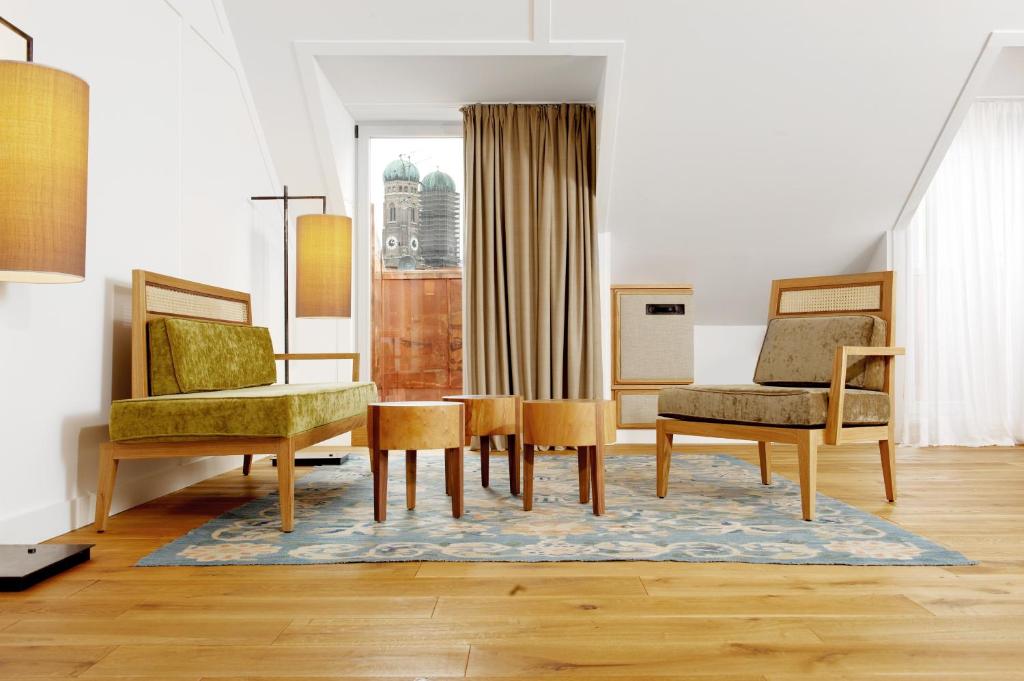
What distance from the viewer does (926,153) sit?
13.3 feet

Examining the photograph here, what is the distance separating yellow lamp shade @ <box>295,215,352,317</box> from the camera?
386 cm

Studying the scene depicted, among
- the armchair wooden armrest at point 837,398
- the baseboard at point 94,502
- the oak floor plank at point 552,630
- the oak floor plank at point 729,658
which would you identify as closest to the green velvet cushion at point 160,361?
the baseboard at point 94,502

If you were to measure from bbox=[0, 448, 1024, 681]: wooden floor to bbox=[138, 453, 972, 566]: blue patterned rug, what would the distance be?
89 millimetres

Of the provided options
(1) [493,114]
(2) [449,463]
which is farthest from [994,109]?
(2) [449,463]

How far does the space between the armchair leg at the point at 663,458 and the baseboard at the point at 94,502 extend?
206 centimetres

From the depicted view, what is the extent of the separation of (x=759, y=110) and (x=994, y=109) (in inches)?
74.1

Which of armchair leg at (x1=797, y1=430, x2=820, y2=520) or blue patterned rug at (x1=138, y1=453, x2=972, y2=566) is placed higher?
armchair leg at (x1=797, y1=430, x2=820, y2=520)

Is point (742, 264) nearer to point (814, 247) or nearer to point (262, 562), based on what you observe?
point (814, 247)

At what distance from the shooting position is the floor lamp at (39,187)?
1.80m

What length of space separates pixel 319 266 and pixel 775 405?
2.52m

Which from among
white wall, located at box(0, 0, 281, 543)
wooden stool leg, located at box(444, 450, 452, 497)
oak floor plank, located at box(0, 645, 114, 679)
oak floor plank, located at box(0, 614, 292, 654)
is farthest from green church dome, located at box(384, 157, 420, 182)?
oak floor plank, located at box(0, 645, 114, 679)

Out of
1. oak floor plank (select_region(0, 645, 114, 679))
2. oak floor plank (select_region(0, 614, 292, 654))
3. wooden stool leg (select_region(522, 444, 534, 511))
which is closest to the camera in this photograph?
oak floor plank (select_region(0, 645, 114, 679))

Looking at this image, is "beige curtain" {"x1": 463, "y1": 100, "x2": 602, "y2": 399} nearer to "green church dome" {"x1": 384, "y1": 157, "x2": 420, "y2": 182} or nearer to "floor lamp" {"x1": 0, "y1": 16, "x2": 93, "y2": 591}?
"green church dome" {"x1": 384, "y1": 157, "x2": 420, "y2": 182}

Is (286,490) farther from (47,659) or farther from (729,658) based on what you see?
(729,658)
